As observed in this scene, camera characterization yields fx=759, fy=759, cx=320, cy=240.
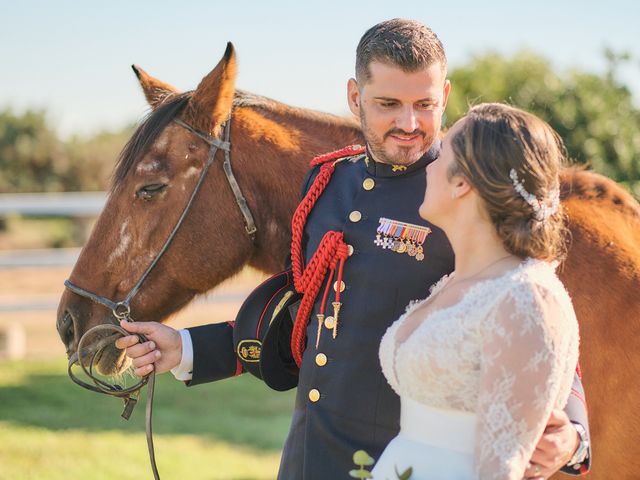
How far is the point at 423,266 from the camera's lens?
221cm

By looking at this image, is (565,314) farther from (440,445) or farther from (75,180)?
(75,180)

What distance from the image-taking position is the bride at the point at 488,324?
1.55m

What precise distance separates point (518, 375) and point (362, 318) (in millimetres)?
762

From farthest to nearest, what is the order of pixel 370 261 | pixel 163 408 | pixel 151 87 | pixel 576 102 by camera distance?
pixel 163 408 < pixel 576 102 < pixel 151 87 < pixel 370 261

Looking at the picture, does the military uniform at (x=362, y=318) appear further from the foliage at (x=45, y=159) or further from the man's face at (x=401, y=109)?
the foliage at (x=45, y=159)

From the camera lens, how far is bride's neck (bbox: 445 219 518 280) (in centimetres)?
173

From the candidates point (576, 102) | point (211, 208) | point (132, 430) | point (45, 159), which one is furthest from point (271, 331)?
point (45, 159)

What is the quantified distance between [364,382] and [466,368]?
0.63m

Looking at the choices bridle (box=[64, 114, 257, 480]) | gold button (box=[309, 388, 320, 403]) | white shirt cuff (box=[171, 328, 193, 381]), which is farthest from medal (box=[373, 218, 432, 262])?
white shirt cuff (box=[171, 328, 193, 381])

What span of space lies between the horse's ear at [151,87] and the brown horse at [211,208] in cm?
13

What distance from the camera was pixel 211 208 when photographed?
2.86m

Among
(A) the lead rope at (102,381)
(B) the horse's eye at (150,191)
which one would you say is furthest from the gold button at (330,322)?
(B) the horse's eye at (150,191)

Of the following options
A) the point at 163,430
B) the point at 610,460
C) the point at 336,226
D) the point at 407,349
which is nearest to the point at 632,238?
the point at 610,460

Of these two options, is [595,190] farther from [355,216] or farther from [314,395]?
[314,395]
